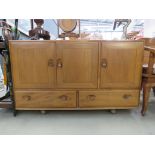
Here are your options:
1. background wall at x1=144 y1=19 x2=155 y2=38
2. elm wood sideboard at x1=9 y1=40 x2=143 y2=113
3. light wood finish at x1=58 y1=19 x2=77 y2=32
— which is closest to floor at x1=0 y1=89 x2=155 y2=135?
elm wood sideboard at x1=9 y1=40 x2=143 y2=113

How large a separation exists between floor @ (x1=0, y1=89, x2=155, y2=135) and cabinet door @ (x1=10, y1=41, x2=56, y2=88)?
0.34 meters

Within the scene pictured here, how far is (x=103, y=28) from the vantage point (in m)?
2.98

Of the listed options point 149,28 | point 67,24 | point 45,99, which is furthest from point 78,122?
point 149,28

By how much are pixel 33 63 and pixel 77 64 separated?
0.43 meters

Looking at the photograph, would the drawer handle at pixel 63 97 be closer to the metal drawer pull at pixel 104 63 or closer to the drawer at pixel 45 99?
the drawer at pixel 45 99

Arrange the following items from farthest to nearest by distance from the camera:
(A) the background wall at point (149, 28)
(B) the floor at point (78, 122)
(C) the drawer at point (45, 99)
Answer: (A) the background wall at point (149, 28), (C) the drawer at point (45, 99), (B) the floor at point (78, 122)

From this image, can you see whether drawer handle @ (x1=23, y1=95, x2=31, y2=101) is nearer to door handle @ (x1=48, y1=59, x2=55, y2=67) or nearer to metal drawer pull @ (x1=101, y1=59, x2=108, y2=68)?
door handle @ (x1=48, y1=59, x2=55, y2=67)

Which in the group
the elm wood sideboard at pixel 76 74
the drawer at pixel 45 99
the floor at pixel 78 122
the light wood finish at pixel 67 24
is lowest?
the floor at pixel 78 122

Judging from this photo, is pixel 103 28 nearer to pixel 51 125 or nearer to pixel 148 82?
pixel 148 82

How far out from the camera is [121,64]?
1.63 m

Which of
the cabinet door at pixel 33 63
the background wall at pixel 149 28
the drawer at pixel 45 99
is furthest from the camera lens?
the background wall at pixel 149 28

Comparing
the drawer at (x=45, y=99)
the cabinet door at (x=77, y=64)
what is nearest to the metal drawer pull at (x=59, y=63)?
the cabinet door at (x=77, y=64)

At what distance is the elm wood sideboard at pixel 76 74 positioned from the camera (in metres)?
1.59
